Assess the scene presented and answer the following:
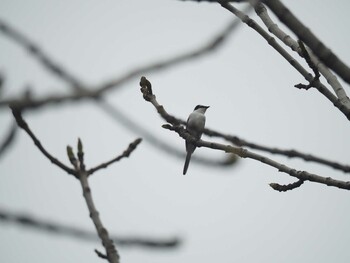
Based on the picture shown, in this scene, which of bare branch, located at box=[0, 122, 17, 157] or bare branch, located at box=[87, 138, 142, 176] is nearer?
bare branch, located at box=[0, 122, 17, 157]

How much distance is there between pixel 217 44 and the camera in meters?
1.07

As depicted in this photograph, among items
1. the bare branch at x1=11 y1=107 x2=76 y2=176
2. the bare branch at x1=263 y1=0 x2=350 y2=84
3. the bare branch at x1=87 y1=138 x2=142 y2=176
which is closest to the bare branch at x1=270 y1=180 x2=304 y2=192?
the bare branch at x1=87 y1=138 x2=142 y2=176

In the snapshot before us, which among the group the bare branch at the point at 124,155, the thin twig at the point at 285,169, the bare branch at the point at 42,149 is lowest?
the thin twig at the point at 285,169

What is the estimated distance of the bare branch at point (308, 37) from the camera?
4.03 feet

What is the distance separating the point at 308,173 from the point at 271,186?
0.64 metres

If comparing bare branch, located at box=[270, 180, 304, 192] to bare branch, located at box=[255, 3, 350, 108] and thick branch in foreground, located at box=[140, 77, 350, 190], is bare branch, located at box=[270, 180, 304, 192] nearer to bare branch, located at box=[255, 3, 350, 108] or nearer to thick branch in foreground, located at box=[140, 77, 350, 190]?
thick branch in foreground, located at box=[140, 77, 350, 190]

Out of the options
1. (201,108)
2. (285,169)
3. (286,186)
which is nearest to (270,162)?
(285,169)

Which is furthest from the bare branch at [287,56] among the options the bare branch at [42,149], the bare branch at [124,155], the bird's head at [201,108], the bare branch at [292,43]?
the bird's head at [201,108]

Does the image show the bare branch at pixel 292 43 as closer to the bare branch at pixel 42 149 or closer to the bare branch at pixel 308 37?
the bare branch at pixel 308 37

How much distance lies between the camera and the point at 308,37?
124 cm

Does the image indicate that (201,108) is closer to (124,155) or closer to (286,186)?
(286,186)

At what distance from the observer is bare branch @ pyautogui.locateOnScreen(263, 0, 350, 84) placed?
4.03 feet

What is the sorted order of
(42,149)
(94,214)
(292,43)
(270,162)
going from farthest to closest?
(292,43)
(270,162)
(42,149)
(94,214)

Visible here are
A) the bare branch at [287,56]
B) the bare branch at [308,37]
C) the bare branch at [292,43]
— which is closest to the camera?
the bare branch at [308,37]
